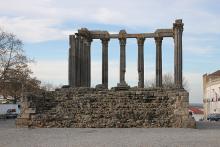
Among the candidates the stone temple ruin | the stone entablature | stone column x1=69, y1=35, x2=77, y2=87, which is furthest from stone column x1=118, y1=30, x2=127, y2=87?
the stone temple ruin

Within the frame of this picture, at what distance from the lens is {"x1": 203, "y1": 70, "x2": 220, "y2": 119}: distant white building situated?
93.8 meters

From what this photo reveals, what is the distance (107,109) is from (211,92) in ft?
217

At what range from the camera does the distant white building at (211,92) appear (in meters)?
93.8

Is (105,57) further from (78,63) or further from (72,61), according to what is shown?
(72,61)

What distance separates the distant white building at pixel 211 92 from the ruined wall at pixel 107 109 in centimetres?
5641

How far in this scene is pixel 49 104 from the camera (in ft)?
121

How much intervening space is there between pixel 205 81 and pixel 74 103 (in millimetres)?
70153

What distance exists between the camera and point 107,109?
35.4m

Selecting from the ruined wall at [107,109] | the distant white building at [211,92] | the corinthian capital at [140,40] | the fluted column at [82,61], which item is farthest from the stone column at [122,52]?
the distant white building at [211,92]

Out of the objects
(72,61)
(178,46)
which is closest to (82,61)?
(72,61)

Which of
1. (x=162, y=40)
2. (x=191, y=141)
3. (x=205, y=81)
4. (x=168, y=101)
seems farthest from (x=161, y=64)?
(x=205, y=81)

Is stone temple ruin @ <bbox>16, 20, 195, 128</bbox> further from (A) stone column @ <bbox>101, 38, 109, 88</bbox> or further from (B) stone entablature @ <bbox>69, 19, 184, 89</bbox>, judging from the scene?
(A) stone column @ <bbox>101, 38, 109, 88</bbox>

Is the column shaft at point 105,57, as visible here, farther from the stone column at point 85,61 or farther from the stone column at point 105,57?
the stone column at point 85,61

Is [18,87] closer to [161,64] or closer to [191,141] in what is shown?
[161,64]
